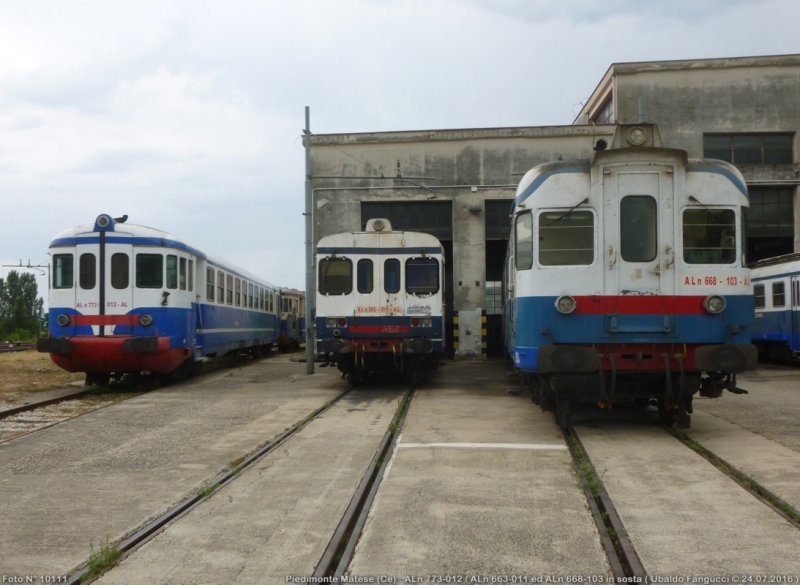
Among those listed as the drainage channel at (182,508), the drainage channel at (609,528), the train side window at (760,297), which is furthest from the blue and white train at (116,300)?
the train side window at (760,297)

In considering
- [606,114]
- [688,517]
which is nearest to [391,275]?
[688,517]

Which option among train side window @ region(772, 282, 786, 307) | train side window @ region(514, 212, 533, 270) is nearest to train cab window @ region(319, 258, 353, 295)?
train side window @ region(514, 212, 533, 270)

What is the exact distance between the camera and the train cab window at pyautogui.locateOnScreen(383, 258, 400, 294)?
1475 centimetres

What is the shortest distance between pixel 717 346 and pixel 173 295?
33.1 ft

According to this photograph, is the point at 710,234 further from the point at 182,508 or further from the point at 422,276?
the point at 422,276

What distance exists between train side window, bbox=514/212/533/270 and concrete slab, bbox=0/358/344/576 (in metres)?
3.64

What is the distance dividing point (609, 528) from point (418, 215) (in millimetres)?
20534

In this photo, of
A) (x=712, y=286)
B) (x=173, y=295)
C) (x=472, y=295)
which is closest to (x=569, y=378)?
(x=712, y=286)

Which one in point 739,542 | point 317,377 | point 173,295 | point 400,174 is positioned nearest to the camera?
point 739,542

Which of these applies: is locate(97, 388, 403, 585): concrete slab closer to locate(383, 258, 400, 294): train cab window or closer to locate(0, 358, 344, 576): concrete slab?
locate(0, 358, 344, 576): concrete slab

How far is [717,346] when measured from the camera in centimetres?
827

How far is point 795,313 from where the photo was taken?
20031mm

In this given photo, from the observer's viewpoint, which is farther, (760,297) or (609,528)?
(760,297)

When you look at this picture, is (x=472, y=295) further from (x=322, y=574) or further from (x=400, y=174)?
(x=322, y=574)
